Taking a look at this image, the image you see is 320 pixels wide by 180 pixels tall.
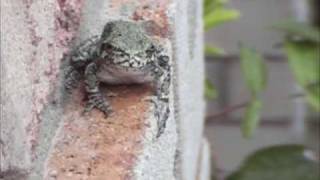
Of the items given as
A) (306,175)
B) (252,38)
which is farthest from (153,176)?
(252,38)

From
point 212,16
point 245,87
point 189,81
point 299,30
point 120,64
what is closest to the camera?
point 120,64

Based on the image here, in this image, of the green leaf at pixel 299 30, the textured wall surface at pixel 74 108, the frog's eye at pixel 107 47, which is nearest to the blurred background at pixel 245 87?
the green leaf at pixel 299 30

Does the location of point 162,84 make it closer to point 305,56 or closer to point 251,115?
point 251,115

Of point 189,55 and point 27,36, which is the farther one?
point 189,55

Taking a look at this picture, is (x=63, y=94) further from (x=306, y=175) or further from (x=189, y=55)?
(x=306, y=175)

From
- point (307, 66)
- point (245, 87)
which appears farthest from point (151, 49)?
point (245, 87)

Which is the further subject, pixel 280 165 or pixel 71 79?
pixel 280 165
